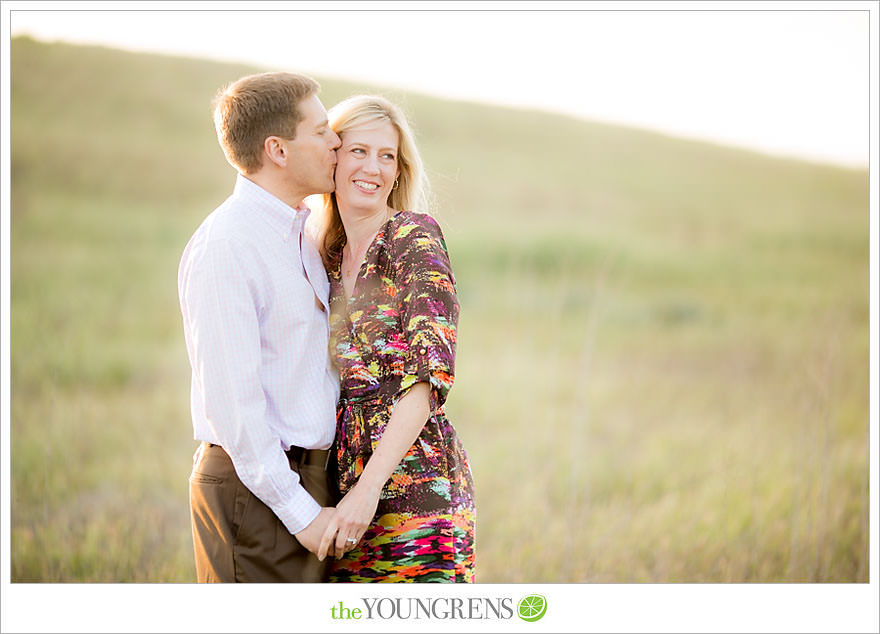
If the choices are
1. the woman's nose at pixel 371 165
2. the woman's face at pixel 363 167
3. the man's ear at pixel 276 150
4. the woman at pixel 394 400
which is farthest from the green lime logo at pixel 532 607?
the man's ear at pixel 276 150

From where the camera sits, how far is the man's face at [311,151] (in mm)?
2145

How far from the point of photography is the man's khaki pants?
2.01 meters

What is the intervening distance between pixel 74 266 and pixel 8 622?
916 centimetres

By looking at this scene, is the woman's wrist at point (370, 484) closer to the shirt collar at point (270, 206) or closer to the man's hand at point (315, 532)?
the man's hand at point (315, 532)

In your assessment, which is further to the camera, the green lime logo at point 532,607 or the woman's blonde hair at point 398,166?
the green lime logo at point 532,607

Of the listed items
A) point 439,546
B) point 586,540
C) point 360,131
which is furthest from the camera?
point 586,540

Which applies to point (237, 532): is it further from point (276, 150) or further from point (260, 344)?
point (276, 150)

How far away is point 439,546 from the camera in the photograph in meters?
2.12

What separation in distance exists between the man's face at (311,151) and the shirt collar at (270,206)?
97 mm

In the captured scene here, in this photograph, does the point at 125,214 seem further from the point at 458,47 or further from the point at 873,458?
the point at 873,458

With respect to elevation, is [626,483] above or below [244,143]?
below

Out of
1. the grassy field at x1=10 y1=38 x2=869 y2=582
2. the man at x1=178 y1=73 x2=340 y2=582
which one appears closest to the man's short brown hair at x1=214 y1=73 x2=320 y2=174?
the man at x1=178 y1=73 x2=340 y2=582

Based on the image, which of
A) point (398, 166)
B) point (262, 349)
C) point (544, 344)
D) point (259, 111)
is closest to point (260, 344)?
point (262, 349)

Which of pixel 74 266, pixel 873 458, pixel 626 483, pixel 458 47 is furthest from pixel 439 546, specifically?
pixel 74 266
